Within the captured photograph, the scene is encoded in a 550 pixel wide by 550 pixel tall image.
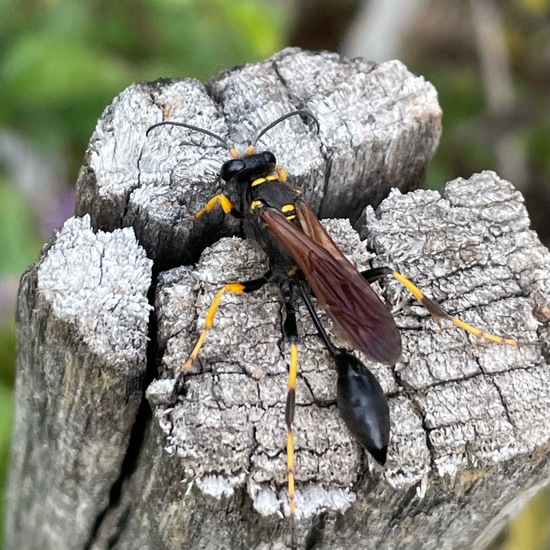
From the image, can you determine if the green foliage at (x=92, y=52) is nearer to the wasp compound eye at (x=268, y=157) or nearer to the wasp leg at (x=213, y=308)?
the wasp compound eye at (x=268, y=157)

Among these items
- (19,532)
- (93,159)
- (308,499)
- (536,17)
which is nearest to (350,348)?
(308,499)

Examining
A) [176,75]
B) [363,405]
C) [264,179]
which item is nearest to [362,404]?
[363,405]

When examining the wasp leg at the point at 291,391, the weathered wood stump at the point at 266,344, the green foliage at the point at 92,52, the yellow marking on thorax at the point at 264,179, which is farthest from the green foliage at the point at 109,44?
the wasp leg at the point at 291,391

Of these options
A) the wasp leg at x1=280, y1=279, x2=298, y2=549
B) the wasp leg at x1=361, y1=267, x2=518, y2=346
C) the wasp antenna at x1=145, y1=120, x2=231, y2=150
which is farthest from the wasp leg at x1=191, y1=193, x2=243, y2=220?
the wasp leg at x1=361, y1=267, x2=518, y2=346

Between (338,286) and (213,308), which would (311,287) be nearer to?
(338,286)

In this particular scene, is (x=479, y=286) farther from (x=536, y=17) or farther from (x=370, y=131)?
(x=536, y=17)

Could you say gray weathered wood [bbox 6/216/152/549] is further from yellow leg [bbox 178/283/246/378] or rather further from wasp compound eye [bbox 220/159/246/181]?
wasp compound eye [bbox 220/159/246/181]
